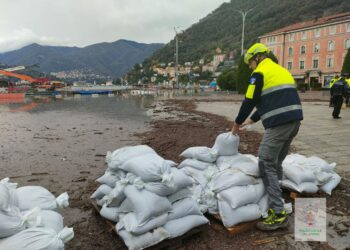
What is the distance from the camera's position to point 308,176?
3463 mm

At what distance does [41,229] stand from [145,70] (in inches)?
4540

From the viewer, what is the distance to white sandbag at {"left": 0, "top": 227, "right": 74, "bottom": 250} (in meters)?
1.92

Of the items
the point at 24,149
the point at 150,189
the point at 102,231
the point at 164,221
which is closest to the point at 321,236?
the point at 164,221

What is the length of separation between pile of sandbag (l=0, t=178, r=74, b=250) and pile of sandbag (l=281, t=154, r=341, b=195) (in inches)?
99.6

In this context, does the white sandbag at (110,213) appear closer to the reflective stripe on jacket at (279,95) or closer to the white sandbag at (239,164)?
the white sandbag at (239,164)

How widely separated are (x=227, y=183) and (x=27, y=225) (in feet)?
5.79

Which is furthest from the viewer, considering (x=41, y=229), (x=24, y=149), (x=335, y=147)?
(x=24, y=149)

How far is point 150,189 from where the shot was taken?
252 cm

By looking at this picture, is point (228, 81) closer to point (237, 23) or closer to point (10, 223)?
point (10, 223)

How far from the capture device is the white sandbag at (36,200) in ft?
7.84

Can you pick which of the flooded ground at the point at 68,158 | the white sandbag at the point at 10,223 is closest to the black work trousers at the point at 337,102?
the flooded ground at the point at 68,158

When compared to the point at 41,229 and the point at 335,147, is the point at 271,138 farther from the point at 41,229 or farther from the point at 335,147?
the point at 335,147

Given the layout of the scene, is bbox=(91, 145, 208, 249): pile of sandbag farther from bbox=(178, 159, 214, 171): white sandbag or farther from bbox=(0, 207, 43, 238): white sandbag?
bbox=(0, 207, 43, 238): white sandbag

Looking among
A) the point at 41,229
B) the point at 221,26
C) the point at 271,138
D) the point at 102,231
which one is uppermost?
the point at 221,26
